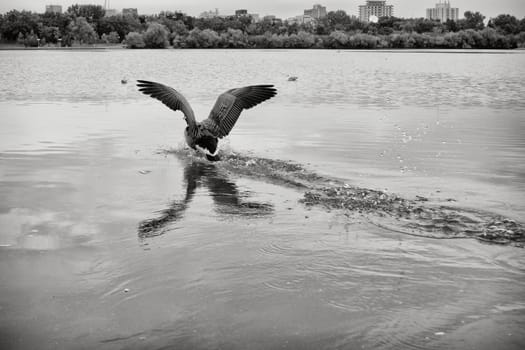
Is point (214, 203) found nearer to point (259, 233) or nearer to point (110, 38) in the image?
point (259, 233)

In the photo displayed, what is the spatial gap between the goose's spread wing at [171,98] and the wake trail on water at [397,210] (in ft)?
4.02

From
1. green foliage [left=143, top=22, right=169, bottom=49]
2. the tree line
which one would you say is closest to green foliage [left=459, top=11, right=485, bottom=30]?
the tree line

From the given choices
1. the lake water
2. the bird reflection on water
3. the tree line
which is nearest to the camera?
the lake water

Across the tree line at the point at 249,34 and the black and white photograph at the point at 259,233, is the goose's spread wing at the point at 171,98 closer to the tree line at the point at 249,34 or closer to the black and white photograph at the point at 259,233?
the black and white photograph at the point at 259,233

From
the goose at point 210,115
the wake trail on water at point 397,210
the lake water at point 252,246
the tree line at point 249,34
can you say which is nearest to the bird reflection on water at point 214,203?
the lake water at point 252,246

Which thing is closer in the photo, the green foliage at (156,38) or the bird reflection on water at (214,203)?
the bird reflection on water at (214,203)

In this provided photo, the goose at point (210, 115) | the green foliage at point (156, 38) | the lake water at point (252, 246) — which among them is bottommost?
the lake water at point (252, 246)

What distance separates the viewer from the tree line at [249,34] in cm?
13862

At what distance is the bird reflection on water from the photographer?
26.9ft

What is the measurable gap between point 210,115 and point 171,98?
2.61 ft

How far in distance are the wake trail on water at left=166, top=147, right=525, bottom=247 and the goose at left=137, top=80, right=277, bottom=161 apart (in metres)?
0.75

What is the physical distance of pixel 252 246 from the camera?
24.1 ft

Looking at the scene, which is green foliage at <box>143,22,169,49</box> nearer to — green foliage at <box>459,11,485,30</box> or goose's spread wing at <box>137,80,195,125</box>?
green foliage at <box>459,11,485,30</box>

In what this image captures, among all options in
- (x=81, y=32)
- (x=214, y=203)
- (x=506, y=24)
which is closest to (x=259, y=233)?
(x=214, y=203)
